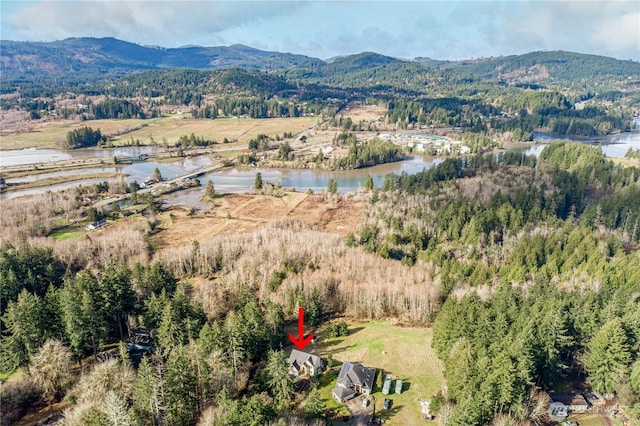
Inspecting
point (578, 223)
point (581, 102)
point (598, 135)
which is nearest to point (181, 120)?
point (578, 223)

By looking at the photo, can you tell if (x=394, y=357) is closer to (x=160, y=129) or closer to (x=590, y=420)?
(x=590, y=420)

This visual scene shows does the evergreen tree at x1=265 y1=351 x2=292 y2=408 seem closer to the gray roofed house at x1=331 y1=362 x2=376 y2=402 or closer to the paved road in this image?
the gray roofed house at x1=331 y1=362 x2=376 y2=402

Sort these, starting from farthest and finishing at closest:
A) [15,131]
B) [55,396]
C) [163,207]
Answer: [15,131], [163,207], [55,396]

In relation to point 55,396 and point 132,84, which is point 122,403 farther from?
point 132,84

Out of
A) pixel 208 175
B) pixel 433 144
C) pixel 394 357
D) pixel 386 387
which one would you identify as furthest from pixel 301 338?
pixel 433 144

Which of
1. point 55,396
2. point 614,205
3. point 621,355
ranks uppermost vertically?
point 614,205

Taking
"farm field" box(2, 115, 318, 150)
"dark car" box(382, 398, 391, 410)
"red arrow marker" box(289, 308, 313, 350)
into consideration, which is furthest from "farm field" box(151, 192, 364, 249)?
"farm field" box(2, 115, 318, 150)

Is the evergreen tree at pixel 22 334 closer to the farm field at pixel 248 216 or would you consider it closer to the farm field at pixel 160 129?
the farm field at pixel 248 216
